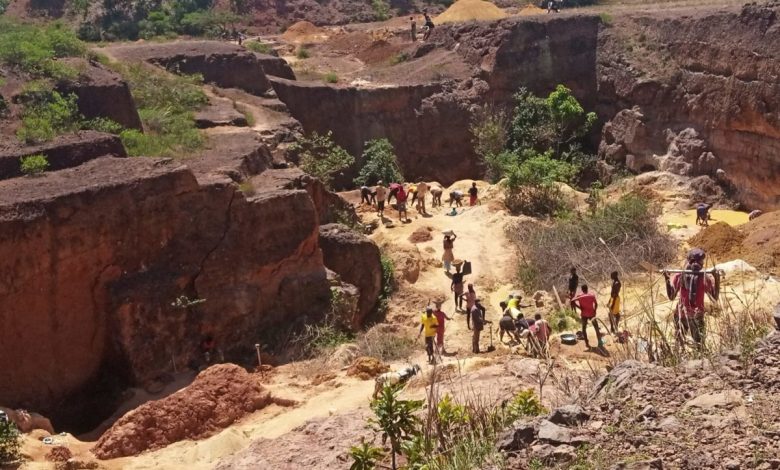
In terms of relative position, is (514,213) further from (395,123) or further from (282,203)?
(282,203)

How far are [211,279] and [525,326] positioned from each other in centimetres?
437

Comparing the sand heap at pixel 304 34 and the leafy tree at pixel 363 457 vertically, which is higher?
the sand heap at pixel 304 34

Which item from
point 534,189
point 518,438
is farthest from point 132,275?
point 534,189

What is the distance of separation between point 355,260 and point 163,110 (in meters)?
5.64

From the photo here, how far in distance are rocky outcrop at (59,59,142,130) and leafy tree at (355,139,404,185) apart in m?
6.75

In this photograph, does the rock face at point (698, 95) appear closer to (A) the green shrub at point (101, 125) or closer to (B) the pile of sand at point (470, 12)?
(B) the pile of sand at point (470, 12)

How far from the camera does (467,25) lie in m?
25.3

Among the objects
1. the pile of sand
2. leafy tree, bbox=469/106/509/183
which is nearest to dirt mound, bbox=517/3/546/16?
the pile of sand

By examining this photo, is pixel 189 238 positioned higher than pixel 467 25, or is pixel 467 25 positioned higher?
pixel 467 25

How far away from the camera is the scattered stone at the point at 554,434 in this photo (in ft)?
18.5

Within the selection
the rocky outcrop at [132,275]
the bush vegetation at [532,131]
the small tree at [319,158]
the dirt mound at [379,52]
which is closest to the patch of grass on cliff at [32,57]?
the rocky outcrop at [132,275]

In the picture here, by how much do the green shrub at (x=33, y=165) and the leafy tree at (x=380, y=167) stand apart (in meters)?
10.2

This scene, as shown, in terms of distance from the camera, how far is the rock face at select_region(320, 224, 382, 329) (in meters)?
13.7

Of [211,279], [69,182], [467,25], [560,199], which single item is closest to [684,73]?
[560,199]
